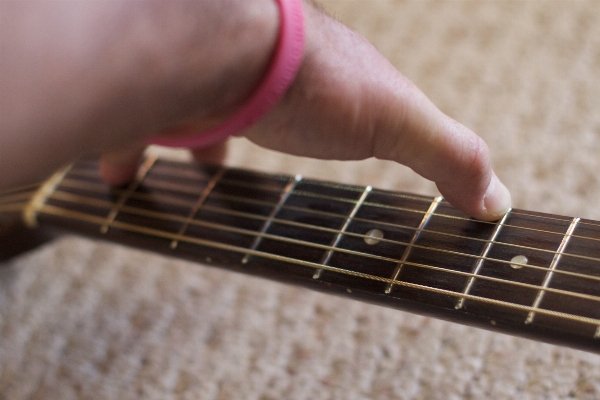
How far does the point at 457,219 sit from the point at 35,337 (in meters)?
0.63

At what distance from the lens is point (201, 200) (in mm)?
698

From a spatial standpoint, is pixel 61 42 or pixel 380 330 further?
pixel 380 330

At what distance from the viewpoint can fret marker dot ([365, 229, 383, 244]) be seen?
0.55 metres

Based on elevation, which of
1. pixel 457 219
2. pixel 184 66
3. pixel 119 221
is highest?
pixel 184 66

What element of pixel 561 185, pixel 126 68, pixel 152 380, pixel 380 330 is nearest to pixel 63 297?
pixel 152 380

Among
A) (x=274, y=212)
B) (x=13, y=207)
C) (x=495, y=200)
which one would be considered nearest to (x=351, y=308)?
(x=274, y=212)

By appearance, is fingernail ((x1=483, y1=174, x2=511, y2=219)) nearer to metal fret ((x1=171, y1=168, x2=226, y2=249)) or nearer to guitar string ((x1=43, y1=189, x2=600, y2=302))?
guitar string ((x1=43, y1=189, x2=600, y2=302))

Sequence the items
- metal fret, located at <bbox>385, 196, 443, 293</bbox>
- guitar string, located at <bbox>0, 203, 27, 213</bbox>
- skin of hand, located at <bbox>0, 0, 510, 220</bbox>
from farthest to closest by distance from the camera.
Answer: guitar string, located at <bbox>0, 203, 27, 213</bbox> → metal fret, located at <bbox>385, 196, 443, 293</bbox> → skin of hand, located at <bbox>0, 0, 510, 220</bbox>

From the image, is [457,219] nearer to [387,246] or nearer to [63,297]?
[387,246]

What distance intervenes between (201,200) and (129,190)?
126mm

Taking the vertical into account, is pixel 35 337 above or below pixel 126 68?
below

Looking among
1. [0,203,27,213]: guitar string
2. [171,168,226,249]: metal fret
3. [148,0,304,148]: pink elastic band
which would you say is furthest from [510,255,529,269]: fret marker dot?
[0,203,27,213]: guitar string

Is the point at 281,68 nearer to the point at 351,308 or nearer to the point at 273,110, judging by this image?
the point at 273,110

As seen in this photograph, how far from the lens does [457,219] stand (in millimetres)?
538
